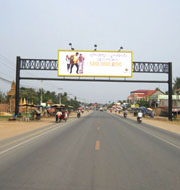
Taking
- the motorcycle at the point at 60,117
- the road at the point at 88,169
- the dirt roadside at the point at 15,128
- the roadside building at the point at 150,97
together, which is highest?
the roadside building at the point at 150,97

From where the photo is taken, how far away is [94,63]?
38.8 metres

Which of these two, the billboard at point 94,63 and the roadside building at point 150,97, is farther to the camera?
the roadside building at point 150,97

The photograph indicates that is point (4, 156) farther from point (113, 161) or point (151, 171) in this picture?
point (151, 171)

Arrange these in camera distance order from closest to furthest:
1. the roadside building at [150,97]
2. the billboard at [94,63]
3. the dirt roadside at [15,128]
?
the dirt roadside at [15,128] → the billboard at [94,63] → the roadside building at [150,97]

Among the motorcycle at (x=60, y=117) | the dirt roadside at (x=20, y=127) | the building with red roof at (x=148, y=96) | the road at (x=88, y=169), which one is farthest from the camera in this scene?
the building with red roof at (x=148, y=96)

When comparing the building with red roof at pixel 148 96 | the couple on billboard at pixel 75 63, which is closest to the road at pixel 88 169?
the couple on billboard at pixel 75 63

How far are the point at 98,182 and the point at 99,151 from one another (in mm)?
4721

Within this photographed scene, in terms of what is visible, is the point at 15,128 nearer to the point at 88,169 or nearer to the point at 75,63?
the point at 88,169

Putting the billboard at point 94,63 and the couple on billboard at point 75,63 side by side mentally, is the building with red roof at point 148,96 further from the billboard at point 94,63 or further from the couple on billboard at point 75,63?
the couple on billboard at point 75,63

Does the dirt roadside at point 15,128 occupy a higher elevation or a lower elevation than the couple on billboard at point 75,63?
lower

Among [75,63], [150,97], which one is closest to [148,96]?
[150,97]

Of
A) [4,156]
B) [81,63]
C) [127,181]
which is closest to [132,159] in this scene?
[127,181]

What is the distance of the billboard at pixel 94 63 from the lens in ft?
126

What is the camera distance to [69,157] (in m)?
9.66
